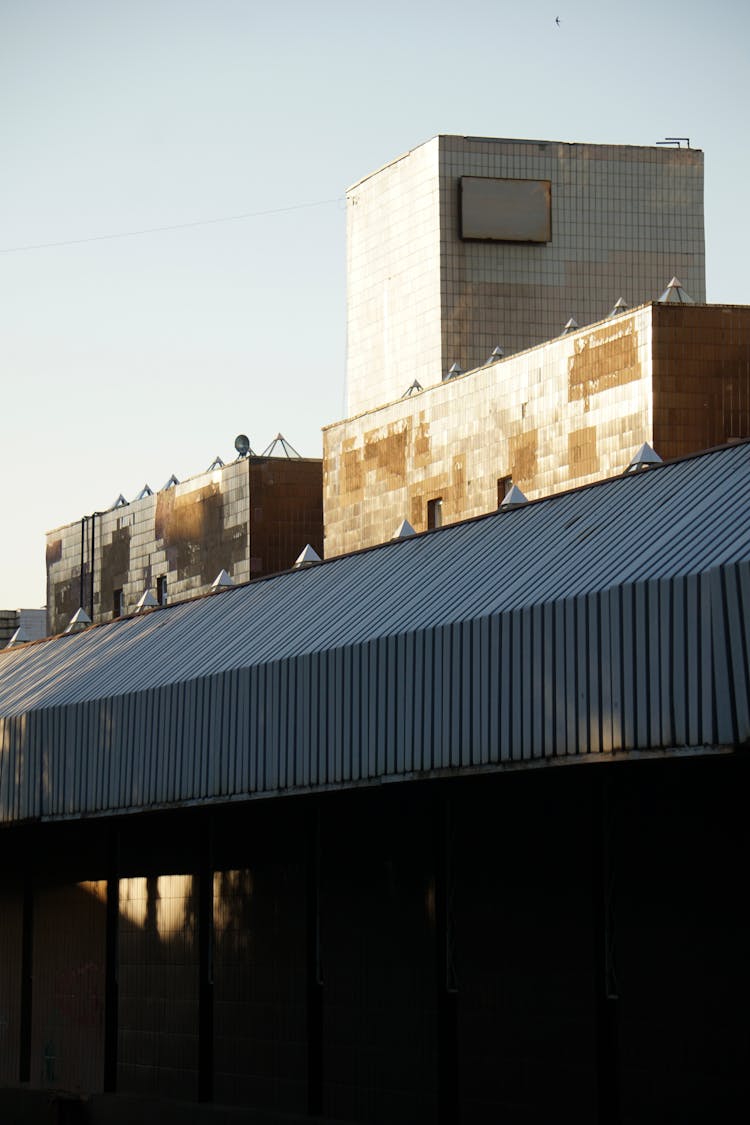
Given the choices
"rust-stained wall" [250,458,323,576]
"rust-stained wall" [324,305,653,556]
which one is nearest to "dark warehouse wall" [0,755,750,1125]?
"rust-stained wall" [324,305,653,556]

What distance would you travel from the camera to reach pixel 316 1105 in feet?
81.3

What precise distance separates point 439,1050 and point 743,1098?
4.73 m

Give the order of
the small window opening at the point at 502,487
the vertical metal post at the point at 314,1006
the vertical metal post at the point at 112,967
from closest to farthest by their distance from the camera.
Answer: the vertical metal post at the point at 314,1006
the vertical metal post at the point at 112,967
the small window opening at the point at 502,487

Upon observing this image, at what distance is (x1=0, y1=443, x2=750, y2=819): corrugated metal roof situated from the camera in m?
16.0

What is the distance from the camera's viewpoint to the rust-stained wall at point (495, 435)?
3331 centimetres

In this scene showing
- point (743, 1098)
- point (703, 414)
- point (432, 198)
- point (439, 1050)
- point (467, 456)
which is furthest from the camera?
point (432, 198)

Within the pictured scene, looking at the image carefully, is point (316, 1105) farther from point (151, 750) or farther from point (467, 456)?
point (467, 456)

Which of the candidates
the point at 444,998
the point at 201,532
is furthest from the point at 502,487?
the point at 444,998

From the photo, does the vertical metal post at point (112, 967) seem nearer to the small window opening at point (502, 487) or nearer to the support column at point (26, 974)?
the support column at point (26, 974)

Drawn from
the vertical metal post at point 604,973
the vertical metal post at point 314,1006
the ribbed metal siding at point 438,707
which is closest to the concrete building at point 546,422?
the vertical metal post at point 314,1006

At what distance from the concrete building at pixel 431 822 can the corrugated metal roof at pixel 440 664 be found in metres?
0.04

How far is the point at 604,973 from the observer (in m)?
18.8

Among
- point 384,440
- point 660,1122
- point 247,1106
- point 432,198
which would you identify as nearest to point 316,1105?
point 247,1106

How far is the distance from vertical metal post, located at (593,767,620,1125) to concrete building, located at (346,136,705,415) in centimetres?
3233
